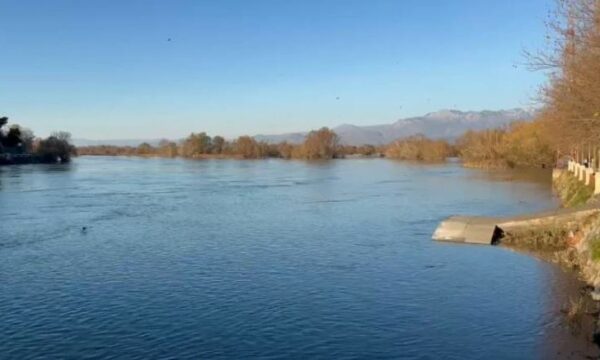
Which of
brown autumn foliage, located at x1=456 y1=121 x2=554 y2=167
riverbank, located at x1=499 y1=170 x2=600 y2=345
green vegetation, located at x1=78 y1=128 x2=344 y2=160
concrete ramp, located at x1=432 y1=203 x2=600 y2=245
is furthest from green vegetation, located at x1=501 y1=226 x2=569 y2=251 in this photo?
green vegetation, located at x1=78 y1=128 x2=344 y2=160

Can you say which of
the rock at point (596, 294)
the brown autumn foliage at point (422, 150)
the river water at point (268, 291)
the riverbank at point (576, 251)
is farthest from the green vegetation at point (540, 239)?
the brown autumn foliage at point (422, 150)

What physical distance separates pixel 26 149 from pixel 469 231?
13643cm

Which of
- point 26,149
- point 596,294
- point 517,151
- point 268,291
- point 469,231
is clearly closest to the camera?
point 596,294

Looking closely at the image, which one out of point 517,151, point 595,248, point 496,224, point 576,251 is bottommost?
point 576,251

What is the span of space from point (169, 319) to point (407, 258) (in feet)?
32.7

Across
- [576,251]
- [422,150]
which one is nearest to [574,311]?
[576,251]

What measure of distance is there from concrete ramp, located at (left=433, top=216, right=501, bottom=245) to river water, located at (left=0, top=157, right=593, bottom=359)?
2.64 feet

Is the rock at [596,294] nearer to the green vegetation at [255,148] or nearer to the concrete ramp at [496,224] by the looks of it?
the concrete ramp at [496,224]

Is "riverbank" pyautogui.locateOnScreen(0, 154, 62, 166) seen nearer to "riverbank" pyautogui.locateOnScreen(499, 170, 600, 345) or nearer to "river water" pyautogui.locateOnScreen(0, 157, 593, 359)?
"river water" pyautogui.locateOnScreen(0, 157, 593, 359)

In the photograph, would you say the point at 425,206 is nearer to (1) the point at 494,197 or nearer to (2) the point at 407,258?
(1) the point at 494,197

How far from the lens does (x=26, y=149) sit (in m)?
141

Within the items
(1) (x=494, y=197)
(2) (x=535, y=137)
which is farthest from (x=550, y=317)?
(2) (x=535, y=137)

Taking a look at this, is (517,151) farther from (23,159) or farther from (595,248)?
(23,159)

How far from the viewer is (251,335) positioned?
42.9 feet
